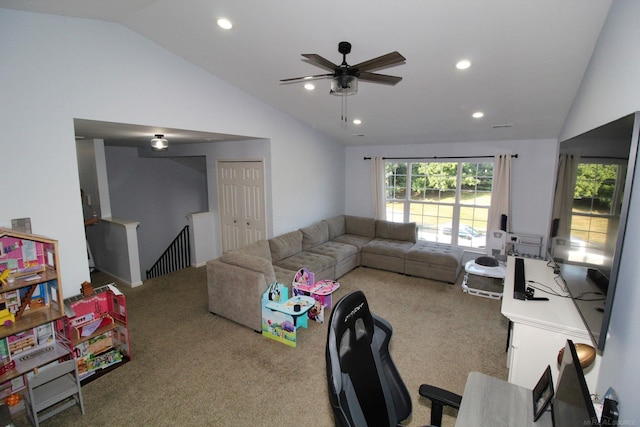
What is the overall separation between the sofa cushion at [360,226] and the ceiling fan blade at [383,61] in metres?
4.18

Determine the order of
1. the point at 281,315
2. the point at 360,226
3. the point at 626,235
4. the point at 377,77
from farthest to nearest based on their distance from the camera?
1. the point at 360,226
2. the point at 281,315
3. the point at 377,77
4. the point at 626,235

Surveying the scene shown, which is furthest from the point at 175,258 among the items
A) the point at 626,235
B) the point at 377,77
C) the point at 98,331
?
the point at 626,235

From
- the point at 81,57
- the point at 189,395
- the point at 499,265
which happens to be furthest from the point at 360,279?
the point at 81,57

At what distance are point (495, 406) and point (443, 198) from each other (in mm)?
4903

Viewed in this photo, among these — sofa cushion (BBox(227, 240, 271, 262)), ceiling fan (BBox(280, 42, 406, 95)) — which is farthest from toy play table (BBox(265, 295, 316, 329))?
ceiling fan (BBox(280, 42, 406, 95))

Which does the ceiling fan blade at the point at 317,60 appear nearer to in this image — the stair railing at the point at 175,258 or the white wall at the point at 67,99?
the white wall at the point at 67,99

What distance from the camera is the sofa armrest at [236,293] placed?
3.38 metres

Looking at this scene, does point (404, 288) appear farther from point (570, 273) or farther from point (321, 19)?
point (321, 19)

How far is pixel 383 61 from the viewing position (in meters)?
2.15

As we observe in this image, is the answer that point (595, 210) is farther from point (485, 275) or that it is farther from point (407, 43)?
point (485, 275)

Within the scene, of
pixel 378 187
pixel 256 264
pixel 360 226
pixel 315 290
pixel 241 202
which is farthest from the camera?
pixel 378 187

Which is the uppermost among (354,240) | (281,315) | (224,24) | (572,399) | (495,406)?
(224,24)

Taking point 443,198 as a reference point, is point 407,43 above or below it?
above

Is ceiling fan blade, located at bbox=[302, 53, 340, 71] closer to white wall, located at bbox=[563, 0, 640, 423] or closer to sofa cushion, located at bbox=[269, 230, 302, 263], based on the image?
white wall, located at bbox=[563, 0, 640, 423]
